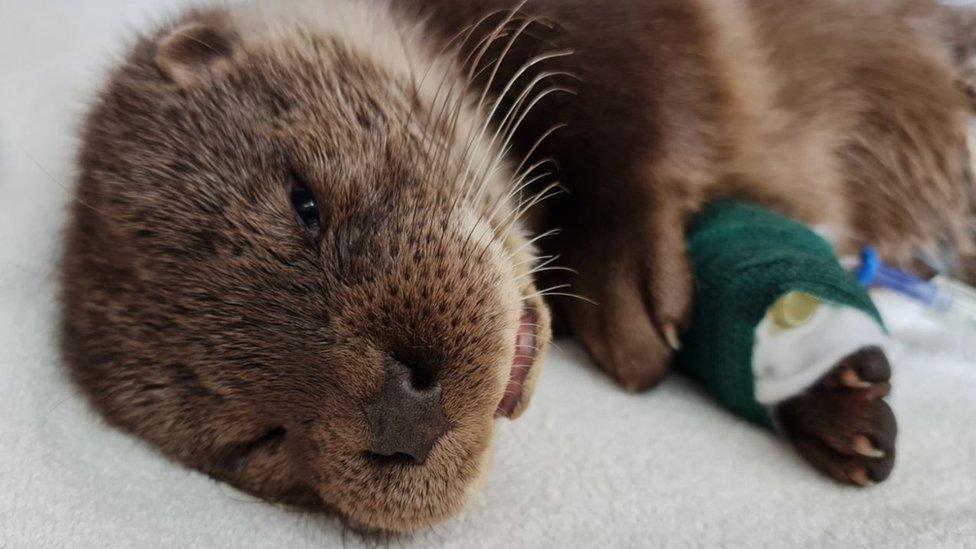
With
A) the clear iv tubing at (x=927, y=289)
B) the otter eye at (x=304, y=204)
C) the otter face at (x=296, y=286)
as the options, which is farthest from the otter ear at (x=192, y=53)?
the clear iv tubing at (x=927, y=289)

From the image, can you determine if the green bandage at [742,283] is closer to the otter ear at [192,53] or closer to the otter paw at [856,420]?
the otter paw at [856,420]

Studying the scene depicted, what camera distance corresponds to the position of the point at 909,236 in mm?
1609

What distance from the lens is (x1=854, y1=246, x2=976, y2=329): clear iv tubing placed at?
1526 millimetres

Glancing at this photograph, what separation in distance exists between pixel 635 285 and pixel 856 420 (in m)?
0.36

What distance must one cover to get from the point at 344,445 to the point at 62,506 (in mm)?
371

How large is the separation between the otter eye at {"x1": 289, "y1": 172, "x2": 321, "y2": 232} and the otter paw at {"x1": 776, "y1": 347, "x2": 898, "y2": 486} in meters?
0.71

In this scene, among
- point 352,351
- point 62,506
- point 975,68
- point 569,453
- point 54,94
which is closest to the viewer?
point 352,351

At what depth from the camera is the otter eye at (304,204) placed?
0.95 metres

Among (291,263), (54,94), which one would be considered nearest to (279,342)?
(291,263)

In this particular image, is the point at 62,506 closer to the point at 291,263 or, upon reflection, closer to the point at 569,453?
the point at 291,263

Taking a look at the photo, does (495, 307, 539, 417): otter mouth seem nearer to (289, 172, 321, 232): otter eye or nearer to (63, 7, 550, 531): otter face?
(63, 7, 550, 531): otter face

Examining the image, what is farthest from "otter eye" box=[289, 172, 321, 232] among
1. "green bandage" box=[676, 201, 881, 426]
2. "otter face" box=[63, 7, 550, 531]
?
"green bandage" box=[676, 201, 881, 426]

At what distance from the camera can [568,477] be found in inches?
44.0

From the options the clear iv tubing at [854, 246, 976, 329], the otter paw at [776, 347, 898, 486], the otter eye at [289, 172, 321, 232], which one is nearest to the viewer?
the otter eye at [289, 172, 321, 232]
